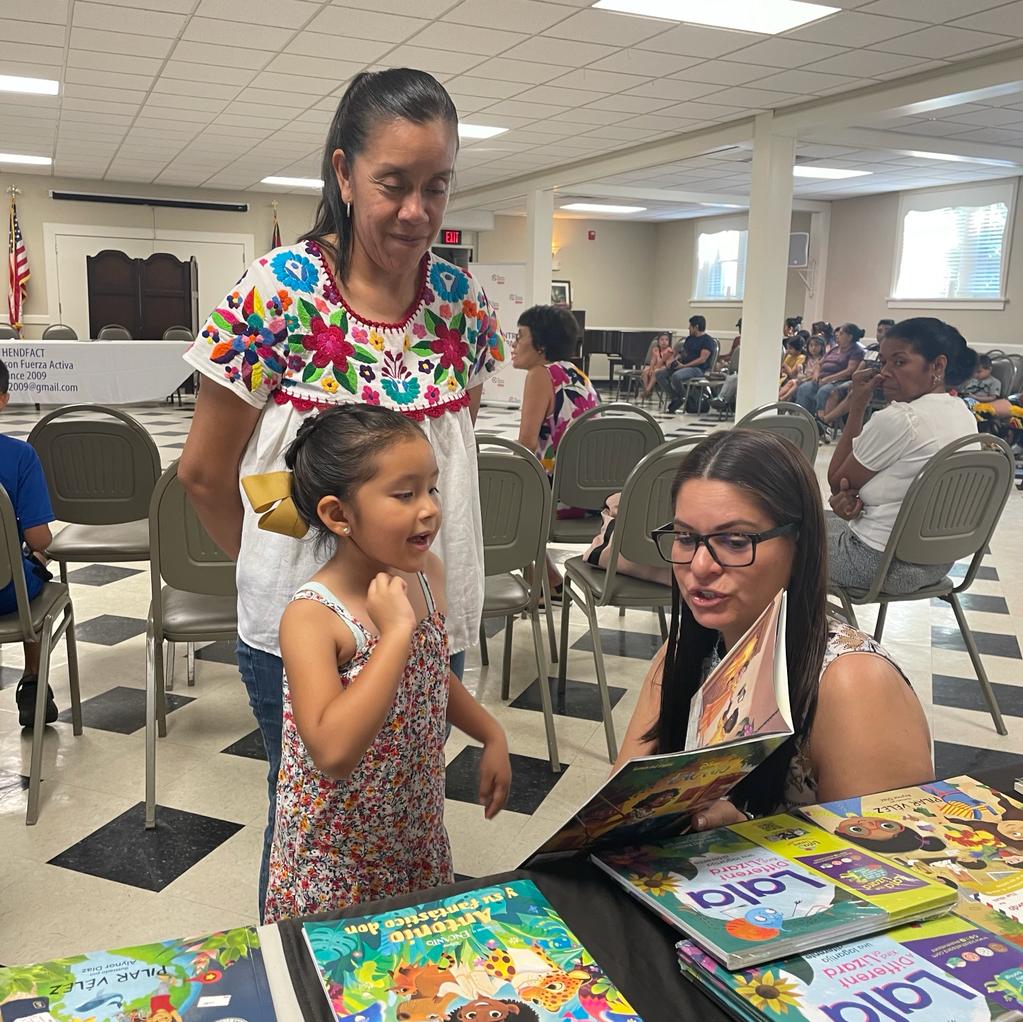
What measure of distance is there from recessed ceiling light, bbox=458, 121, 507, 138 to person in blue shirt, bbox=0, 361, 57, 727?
6.60 metres

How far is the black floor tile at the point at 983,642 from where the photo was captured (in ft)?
12.1

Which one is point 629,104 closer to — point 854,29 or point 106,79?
point 854,29

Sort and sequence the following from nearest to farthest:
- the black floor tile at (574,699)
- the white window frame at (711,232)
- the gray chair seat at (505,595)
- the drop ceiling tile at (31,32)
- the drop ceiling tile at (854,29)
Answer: the gray chair seat at (505,595) < the black floor tile at (574,699) < the drop ceiling tile at (854,29) < the drop ceiling tile at (31,32) < the white window frame at (711,232)

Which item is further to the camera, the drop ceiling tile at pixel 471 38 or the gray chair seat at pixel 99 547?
the drop ceiling tile at pixel 471 38

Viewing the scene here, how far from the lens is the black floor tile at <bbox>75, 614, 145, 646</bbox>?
3.49 m

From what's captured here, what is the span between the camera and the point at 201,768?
99.4 inches

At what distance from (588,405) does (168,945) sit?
344cm

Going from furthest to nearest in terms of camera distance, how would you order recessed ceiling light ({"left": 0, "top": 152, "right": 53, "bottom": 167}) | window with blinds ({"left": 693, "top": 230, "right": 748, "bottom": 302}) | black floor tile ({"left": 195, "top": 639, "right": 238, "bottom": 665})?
1. window with blinds ({"left": 693, "top": 230, "right": 748, "bottom": 302})
2. recessed ceiling light ({"left": 0, "top": 152, "right": 53, "bottom": 167})
3. black floor tile ({"left": 195, "top": 639, "right": 238, "bottom": 665})

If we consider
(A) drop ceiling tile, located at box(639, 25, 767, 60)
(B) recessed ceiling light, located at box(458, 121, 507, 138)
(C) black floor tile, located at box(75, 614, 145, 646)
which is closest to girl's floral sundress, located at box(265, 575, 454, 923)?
(C) black floor tile, located at box(75, 614, 145, 646)

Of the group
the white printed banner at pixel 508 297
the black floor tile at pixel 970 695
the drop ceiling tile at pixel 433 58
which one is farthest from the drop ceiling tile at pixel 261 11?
the white printed banner at pixel 508 297

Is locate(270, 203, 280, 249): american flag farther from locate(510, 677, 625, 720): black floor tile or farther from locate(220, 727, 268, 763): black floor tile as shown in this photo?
locate(220, 727, 268, 763): black floor tile

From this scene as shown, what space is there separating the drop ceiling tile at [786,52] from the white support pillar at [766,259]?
5.32ft

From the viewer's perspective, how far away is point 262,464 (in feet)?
4.21

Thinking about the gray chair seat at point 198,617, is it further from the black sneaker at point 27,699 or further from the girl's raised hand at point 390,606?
the girl's raised hand at point 390,606
